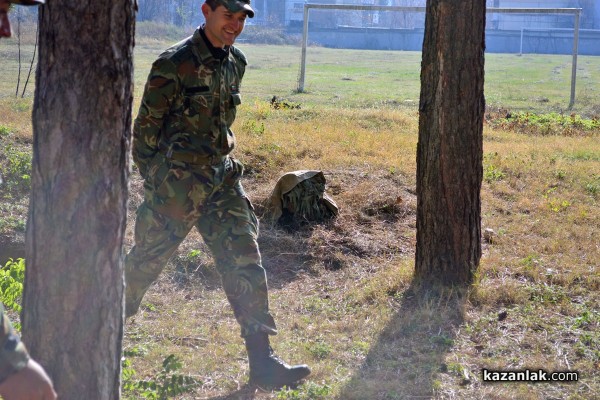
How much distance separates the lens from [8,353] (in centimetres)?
222

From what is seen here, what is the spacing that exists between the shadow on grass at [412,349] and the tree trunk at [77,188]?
1851 millimetres

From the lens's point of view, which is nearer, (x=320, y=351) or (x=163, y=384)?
(x=163, y=384)

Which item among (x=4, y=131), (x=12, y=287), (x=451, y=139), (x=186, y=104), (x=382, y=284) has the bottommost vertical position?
(x=382, y=284)

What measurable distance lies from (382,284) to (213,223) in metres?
1.91

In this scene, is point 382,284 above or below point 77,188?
below

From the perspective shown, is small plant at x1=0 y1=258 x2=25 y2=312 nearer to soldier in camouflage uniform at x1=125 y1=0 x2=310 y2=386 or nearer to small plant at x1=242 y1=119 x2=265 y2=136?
soldier in camouflage uniform at x1=125 y1=0 x2=310 y2=386

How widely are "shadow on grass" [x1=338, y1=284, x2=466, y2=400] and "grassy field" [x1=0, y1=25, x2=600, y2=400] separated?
1cm

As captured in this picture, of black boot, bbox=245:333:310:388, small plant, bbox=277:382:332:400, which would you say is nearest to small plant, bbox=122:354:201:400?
black boot, bbox=245:333:310:388

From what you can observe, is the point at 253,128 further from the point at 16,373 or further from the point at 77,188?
the point at 16,373

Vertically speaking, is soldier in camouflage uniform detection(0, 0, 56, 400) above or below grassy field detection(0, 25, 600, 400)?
above

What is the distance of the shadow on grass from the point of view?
4.35m

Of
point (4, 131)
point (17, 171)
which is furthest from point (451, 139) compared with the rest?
point (4, 131)

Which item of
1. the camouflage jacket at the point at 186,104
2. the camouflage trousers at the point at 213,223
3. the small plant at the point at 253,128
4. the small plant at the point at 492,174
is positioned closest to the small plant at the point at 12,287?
the camouflage trousers at the point at 213,223

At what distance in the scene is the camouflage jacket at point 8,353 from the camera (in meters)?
Result: 2.21
